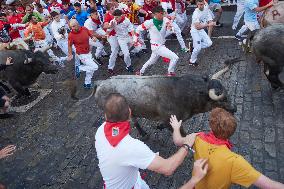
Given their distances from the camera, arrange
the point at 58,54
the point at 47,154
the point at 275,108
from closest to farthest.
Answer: the point at 47,154, the point at 275,108, the point at 58,54

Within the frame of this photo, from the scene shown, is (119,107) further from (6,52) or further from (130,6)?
(130,6)

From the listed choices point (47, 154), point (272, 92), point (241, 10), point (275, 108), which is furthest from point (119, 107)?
point (241, 10)

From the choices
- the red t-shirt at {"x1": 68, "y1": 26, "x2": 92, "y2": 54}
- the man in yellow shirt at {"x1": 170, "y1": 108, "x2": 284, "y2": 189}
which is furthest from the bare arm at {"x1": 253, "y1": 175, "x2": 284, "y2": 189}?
the red t-shirt at {"x1": 68, "y1": 26, "x2": 92, "y2": 54}

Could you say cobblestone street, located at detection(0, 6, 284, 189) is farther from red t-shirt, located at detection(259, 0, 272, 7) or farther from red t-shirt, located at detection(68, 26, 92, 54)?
red t-shirt, located at detection(259, 0, 272, 7)

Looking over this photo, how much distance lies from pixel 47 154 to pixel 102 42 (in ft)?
18.7

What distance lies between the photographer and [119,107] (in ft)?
12.4

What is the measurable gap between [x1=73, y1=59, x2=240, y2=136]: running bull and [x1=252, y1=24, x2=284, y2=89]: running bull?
2.19 m

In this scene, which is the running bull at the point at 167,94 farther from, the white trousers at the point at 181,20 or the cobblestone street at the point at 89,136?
the white trousers at the point at 181,20

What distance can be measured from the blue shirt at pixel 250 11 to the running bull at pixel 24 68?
6.31 m

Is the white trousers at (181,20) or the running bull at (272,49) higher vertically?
the running bull at (272,49)

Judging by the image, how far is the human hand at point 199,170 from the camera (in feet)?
11.3

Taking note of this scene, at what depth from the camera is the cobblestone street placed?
6414 millimetres

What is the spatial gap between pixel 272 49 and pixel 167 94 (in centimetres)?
327

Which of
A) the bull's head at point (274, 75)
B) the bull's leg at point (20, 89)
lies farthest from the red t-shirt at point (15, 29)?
the bull's head at point (274, 75)
